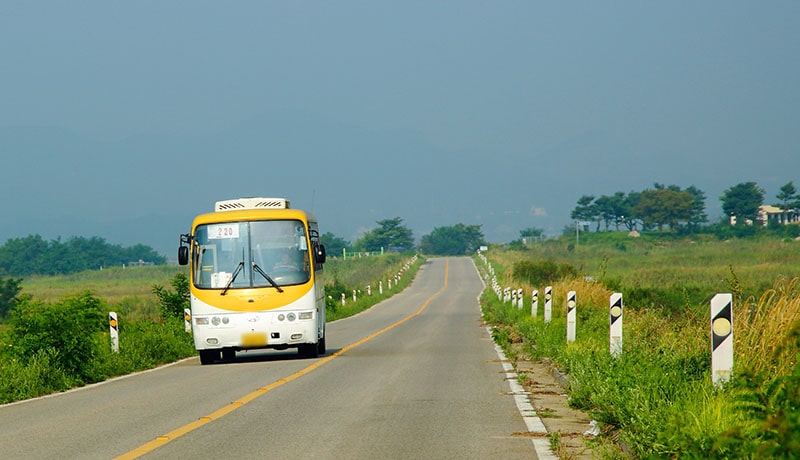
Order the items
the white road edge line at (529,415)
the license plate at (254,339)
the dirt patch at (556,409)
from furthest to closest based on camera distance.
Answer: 1. the license plate at (254,339)
2. the dirt patch at (556,409)
3. the white road edge line at (529,415)

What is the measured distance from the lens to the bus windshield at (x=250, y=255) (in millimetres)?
21328

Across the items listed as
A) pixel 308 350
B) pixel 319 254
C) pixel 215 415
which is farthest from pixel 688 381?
pixel 308 350

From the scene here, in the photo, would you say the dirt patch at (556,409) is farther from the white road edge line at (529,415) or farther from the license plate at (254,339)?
the license plate at (254,339)

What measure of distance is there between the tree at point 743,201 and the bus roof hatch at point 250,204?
160m

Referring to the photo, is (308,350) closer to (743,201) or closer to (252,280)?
(252,280)

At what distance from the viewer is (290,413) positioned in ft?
41.1

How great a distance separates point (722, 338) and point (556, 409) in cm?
301

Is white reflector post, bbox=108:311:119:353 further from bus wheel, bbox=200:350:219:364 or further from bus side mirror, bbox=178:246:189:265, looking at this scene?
bus side mirror, bbox=178:246:189:265

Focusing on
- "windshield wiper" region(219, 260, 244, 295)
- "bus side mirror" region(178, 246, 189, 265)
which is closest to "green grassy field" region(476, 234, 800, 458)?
"windshield wiper" region(219, 260, 244, 295)

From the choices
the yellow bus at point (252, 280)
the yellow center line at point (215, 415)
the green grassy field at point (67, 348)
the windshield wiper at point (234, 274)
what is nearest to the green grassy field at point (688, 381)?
the yellow center line at point (215, 415)

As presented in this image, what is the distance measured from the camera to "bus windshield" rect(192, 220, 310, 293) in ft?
70.0

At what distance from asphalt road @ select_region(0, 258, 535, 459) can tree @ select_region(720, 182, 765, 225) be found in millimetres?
160620

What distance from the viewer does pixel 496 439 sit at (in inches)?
408

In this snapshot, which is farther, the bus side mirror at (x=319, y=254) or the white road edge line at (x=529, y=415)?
the bus side mirror at (x=319, y=254)
